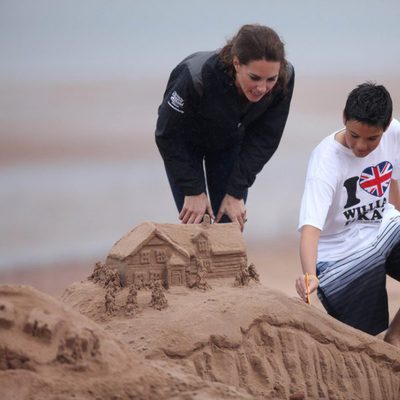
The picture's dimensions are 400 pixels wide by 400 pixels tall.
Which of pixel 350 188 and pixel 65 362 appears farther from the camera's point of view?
pixel 350 188

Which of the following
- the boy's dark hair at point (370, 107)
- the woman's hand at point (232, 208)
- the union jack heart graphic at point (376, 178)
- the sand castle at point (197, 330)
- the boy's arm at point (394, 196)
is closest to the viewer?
the sand castle at point (197, 330)

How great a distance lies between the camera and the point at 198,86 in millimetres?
5676

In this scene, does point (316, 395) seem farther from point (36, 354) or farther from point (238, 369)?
point (36, 354)

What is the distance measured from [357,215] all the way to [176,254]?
1149 millimetres

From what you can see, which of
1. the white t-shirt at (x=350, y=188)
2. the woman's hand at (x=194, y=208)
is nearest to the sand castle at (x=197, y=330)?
the woman's hand at (x=194, y=208)

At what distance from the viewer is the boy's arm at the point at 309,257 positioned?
5.32 meters

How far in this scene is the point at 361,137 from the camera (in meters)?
5.68

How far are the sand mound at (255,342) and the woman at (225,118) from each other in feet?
2.28

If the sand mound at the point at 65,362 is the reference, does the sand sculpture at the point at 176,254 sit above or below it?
above

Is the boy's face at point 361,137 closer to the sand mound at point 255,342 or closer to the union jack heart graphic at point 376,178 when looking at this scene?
the union jack heart graphic at point 376,178

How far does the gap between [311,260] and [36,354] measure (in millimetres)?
2166

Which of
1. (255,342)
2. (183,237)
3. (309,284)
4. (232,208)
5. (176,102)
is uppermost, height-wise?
(176,102)

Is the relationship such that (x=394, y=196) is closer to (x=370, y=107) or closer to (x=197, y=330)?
(x=370, y=107)

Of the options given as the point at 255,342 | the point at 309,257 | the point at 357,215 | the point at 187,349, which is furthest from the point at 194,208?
the point at 187,349
